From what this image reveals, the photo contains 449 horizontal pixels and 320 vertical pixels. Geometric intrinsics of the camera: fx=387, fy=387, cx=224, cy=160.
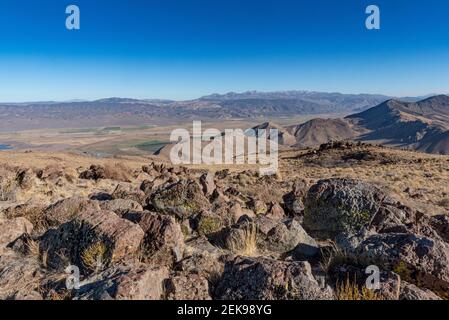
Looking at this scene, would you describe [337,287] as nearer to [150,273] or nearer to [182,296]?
[182,296]

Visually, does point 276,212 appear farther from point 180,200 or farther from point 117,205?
point 117,205

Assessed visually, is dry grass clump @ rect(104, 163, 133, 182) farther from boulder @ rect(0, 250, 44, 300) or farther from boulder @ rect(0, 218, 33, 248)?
boulder @ rect(0, 250, 44, 300)

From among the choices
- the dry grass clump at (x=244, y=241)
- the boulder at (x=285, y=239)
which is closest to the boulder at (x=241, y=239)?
the dry grass clump at (x=244, y=241)

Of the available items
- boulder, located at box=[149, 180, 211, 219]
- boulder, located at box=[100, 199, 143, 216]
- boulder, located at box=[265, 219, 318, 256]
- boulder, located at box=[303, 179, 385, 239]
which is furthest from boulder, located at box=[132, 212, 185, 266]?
boulder, located at box=[303, 179, 385, 239]

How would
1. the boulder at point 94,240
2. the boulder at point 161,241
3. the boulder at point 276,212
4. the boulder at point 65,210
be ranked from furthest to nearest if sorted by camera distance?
the boulder at point 276,212
the boulder at point 65,210
the boulder at point 161,241
the boulder at point 94,240

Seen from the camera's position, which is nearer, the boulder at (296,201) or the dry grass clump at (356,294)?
the dry grass clump at (356,294)

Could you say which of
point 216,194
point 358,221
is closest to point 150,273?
point 358,221

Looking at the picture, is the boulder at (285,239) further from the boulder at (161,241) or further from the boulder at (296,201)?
the boulder at (296,201)
